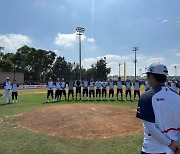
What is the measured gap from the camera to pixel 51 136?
31.3 ft

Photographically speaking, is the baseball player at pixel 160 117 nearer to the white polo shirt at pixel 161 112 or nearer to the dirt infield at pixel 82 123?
the white polo shirt at pixel 161 112

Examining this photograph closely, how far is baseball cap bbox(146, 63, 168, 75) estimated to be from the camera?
317 cm

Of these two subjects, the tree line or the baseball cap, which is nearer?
the baseball cap

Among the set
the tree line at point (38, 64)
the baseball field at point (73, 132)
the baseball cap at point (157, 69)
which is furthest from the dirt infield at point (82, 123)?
the tree line at point (38, 64)

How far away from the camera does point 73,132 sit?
32.8 ft

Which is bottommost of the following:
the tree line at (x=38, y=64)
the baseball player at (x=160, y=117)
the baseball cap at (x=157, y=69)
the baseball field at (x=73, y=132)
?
the baseball field at (x=73, y=132)

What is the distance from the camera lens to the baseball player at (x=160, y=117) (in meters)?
3.03

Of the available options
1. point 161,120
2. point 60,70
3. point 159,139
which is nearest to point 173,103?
point 161,120

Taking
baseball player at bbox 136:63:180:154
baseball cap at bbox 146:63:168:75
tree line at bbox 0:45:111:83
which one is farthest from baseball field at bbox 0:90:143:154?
tree line at bbox 0:45:111:83

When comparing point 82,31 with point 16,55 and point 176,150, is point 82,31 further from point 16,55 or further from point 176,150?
point 176,150

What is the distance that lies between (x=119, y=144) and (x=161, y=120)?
19.5ft

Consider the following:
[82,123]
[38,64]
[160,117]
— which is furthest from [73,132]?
[38,64]

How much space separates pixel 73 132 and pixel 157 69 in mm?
7290

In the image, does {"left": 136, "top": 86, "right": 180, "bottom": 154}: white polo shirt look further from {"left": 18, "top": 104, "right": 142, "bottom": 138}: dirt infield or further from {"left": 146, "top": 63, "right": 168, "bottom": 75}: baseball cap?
{"left": 18, "top": 104, "right": 142, "bottom": 138}: dirt infield
